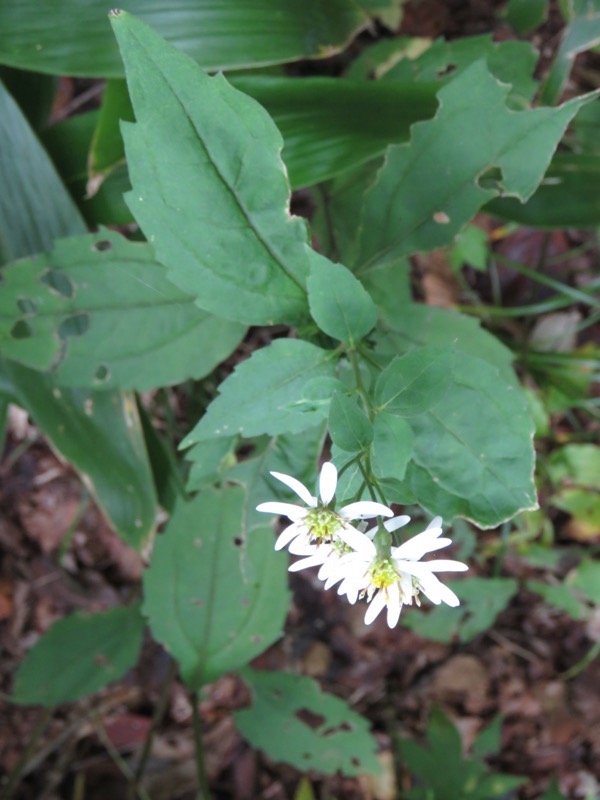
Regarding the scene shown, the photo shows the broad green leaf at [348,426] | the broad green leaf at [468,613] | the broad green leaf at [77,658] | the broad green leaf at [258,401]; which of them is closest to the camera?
the broad green leaf at [348,426]

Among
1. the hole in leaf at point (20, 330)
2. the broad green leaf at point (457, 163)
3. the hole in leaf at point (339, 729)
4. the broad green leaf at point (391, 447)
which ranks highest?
the broad green leaf at point (457, 163)

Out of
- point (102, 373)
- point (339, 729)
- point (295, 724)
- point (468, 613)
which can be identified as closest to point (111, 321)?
point (102, 373)

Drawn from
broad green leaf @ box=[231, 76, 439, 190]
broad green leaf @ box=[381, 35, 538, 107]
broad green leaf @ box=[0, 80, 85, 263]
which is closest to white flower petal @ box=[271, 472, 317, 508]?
broad green leaf @ box=[231, 76, 439, 190]

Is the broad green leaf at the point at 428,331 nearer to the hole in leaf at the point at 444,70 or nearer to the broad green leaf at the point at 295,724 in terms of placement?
the hole in leaf at the point at 444,70

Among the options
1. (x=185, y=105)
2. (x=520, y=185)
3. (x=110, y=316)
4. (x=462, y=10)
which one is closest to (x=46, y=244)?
(x=110, y=316)

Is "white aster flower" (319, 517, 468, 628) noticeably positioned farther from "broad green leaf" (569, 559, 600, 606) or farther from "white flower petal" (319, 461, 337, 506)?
"broad green leaf" (569, 559, 600, 606)

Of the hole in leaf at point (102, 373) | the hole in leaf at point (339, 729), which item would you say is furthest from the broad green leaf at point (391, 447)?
the hole in leaf at point (339, 729)

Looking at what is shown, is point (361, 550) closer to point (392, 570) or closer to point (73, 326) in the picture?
point (392, 570)
